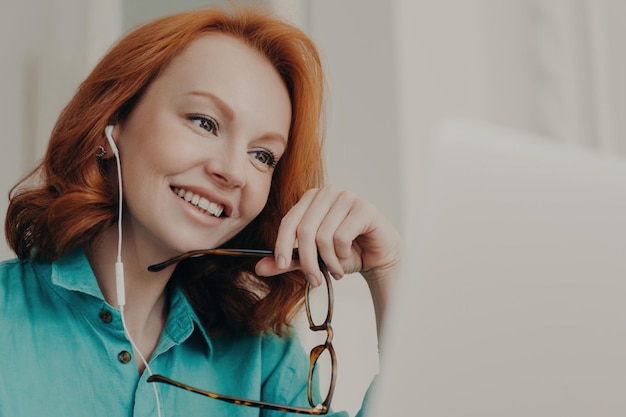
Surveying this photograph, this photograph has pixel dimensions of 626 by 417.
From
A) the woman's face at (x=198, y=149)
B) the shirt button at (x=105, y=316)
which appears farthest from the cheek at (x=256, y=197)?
the shirt button at (x=105, y=316)

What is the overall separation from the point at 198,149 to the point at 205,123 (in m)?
0.05

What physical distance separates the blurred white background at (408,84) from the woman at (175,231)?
0.96 ft

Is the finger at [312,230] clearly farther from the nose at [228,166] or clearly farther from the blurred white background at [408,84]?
the blurred white background at [408,84]

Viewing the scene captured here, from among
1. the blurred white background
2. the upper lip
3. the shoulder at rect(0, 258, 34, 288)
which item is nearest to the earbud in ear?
the upper lip

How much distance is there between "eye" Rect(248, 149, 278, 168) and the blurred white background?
0.42 metres

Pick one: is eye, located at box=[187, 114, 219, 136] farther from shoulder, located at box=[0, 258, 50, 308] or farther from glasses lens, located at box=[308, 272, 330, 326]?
glasses lens, located at box=[308, 272, 330, 326]

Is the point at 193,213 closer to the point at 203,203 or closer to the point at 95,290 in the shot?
the point at 203,203

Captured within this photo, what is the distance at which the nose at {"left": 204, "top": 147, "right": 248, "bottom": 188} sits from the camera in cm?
96

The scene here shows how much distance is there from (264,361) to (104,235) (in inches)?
12.7

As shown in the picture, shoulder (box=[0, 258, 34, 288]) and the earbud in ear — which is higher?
the earbud in ear

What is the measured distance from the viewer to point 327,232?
0.86 meters

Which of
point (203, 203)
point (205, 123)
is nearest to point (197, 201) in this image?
point (203, 203)

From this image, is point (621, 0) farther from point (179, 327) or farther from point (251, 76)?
point (179, 327)

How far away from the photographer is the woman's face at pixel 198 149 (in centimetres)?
95
